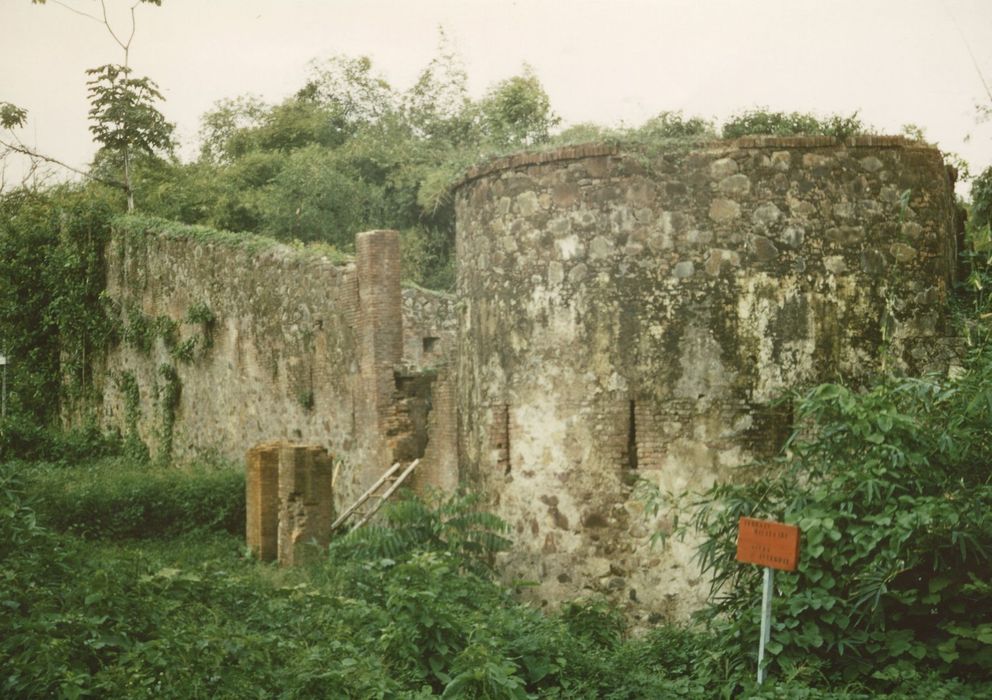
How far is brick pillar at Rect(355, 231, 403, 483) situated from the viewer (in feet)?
48.0

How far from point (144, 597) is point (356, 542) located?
3.85 meters

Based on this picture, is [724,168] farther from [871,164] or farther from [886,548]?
[886,548]

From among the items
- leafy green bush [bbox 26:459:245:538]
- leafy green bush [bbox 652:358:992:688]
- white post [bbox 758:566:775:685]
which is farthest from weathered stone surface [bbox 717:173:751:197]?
leafy green bush [bbox 26:459:245:538]

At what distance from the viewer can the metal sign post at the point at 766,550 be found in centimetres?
657

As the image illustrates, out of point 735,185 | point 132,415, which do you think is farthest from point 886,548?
point 132,415

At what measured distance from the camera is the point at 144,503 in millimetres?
14695

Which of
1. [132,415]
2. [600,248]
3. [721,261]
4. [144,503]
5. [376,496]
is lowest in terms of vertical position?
[144,503]

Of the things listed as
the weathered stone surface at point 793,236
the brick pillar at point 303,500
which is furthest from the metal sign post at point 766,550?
the brick pillar at point 303,500

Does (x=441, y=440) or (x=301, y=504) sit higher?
(x=441, y=440)

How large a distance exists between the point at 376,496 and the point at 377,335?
1.95 meters

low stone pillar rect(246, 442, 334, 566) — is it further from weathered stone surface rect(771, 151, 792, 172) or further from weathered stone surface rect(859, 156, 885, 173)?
weathered stone surface rect(859, 156, 885, 173)

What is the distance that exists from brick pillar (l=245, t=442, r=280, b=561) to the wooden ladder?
0.75m

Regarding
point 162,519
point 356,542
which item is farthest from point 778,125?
point 162,519

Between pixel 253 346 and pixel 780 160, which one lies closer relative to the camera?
pixel 780 160
